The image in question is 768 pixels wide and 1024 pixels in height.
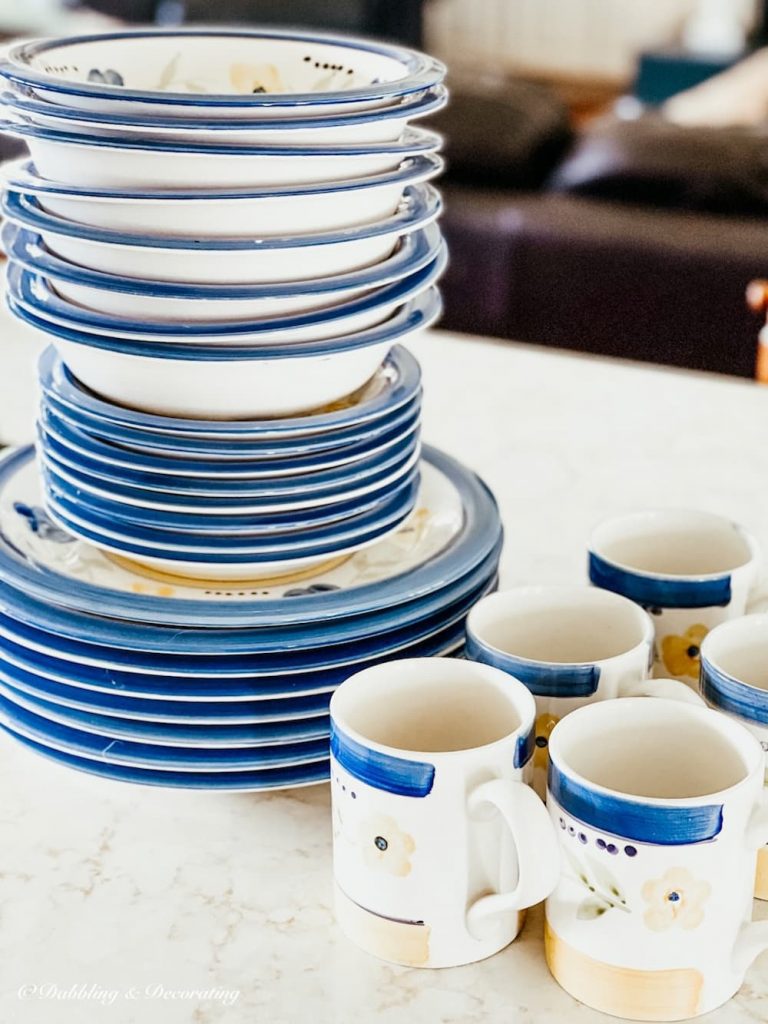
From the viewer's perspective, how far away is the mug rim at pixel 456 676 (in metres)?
0.53

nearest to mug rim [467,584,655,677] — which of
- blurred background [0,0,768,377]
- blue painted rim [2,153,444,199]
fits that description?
blue painted rim [2,153,444,199]

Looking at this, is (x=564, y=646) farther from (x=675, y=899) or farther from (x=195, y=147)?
(x=195, y=147)

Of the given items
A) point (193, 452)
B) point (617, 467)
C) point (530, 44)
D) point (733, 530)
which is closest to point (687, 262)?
point (617, 467)

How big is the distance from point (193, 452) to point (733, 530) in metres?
0.32

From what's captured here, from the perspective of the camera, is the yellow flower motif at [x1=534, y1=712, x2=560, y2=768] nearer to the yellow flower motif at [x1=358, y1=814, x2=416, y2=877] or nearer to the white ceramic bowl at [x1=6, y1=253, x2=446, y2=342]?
the yellow flower motif at [x1=358, y1=814, x2=416, y2=877]

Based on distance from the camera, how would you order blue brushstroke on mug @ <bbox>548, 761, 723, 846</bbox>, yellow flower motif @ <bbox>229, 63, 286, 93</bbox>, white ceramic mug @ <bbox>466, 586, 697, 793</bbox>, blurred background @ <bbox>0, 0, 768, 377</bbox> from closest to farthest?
1. blue brushstroke on mug @ <bbox>548, 761, 723, 846</bbox>
2. white ceramic mug @ <bbox>466, 586, 697, 793</bbox>
3. yellow flower motif @ <bbox>229, 63, 286, 93</bbox>
4. blurred background @ <bbox>0, 0, 768, 377</bbox>

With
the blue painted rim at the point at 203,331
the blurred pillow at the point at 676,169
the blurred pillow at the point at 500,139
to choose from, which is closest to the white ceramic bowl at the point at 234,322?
the blue painted rim at the point at 203,331

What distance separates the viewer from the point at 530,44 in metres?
6.26

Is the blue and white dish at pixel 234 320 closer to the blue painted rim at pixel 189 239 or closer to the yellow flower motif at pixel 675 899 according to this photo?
the blue painted rim at pixel 189 239

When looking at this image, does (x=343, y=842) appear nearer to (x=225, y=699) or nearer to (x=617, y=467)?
(x=225, y=699)

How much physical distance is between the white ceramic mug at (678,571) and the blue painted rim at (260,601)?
0.08m

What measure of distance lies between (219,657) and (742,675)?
0.26 metres

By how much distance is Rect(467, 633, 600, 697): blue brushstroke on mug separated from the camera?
604 mm

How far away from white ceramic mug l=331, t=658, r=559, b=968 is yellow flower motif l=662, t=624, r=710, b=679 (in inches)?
5.8
